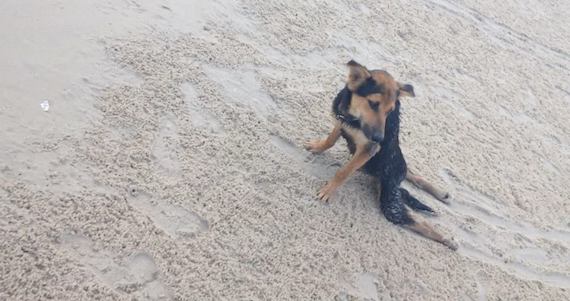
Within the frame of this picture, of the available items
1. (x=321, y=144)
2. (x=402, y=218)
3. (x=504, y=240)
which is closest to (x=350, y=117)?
(x=321, y=144)

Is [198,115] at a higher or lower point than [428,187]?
lower

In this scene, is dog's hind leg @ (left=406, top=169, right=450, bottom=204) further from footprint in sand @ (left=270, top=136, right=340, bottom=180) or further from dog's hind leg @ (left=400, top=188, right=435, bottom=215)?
footprint in sand @ (left=270, top=136, right=340, bottom=180)

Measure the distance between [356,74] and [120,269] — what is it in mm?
1999

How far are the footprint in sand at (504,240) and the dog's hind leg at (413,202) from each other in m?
0.22

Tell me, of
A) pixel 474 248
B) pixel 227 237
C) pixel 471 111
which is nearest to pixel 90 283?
pixel 227 237

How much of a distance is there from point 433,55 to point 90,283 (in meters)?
4.72

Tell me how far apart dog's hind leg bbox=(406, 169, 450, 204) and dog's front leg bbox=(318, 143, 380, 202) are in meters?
0.77

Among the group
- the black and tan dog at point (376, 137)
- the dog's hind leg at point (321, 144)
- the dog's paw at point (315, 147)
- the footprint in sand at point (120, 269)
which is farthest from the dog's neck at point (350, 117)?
the footprint in sand at point (120, 269)

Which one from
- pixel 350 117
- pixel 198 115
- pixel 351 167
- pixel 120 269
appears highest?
pixel 350 117

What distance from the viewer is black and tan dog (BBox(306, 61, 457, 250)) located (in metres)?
3.49

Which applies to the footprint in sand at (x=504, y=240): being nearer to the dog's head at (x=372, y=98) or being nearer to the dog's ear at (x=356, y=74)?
the dog's head at (x=372, y=98)

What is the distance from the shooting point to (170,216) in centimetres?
331

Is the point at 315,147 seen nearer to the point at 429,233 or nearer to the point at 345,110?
the point at 345,110

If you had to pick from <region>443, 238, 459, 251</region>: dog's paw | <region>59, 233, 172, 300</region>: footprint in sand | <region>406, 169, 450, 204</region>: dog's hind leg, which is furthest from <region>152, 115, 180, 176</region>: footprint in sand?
<region>443, 238, 459, 251</region>: dog's paw
